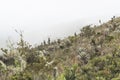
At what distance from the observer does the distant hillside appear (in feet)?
114

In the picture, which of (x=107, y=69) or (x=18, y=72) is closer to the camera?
(x=18, y=72)

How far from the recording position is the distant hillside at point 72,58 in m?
34.6

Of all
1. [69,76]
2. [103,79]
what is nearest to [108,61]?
[103,79]

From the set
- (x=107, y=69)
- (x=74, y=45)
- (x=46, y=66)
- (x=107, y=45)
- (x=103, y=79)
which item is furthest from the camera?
(x=74, y=45)

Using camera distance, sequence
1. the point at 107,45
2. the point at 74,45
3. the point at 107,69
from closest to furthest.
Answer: the point at 107,69
the point at 107,45
the point at 74,45

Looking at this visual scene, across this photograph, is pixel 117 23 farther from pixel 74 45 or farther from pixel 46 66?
pixel 46 66

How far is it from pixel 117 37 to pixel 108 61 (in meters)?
11.3

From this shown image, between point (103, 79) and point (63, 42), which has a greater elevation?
→ point (63, 42)

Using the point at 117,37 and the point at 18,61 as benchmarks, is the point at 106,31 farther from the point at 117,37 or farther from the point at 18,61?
the point at 18,61

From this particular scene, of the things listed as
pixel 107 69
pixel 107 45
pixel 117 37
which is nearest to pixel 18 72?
pixel 107 69

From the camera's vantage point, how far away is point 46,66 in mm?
34656

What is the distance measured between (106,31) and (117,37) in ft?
17.5

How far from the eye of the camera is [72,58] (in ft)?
187

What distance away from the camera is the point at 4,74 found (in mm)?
42875
